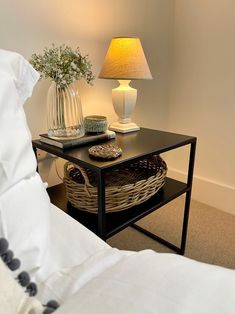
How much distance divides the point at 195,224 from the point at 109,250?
1.27 m

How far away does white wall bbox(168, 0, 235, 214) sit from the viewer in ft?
5.24

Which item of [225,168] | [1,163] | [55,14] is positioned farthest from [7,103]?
[225,168]

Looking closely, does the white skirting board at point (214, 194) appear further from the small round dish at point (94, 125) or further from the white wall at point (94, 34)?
the small round dish at point (94, 125)

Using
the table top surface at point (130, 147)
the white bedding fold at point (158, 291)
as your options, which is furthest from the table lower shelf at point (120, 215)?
the white bedding fold at point (158, 291)

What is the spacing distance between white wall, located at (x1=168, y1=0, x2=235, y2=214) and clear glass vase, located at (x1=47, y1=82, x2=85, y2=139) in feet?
3.25

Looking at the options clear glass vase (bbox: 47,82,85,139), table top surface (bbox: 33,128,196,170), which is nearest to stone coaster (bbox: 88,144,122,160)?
table top surface (bbox: 33,128,196,170)

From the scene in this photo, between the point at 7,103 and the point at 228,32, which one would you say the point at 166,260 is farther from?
the point at 228,32

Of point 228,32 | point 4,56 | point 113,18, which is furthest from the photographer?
point 228,32

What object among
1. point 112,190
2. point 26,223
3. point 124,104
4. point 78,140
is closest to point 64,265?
point 26,223

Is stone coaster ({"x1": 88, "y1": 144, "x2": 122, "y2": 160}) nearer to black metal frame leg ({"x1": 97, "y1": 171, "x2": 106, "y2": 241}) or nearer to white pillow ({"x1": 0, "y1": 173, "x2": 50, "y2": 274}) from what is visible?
black metal frame leg ({"x1": 97, "y1": 171, "x2": 106, "y2": 241})

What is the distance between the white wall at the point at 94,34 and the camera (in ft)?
3.64

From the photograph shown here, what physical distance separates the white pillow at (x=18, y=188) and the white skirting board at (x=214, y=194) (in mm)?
1522

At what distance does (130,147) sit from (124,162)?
0.57 ft

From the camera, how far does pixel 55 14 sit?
118cm
